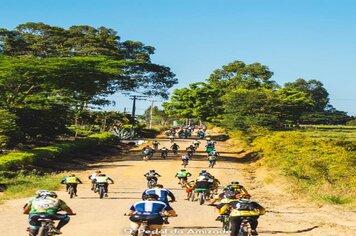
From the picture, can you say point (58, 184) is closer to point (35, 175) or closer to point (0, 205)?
point (35, 175)

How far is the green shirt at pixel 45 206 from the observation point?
10797 mm

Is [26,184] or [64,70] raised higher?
[64,70]

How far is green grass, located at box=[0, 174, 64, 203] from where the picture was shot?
23839 mm

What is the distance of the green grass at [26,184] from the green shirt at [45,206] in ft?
38.6

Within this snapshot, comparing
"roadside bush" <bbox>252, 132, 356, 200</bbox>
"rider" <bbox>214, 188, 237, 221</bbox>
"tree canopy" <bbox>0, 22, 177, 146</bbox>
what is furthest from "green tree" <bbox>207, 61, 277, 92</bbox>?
"rider" <bbox>214, 188, 237, 221</bbox>

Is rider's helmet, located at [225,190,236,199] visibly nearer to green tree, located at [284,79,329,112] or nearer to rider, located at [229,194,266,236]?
rider, located at [229,194,266,236]

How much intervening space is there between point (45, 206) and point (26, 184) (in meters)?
16.5

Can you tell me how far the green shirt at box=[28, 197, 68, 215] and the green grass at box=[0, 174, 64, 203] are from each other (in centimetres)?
1176

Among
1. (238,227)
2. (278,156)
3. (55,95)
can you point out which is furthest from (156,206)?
(55,95)

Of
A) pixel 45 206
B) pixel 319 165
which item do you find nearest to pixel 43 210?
pixel 45 206

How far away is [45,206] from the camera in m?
10.8

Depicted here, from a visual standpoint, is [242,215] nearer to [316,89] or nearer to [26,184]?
[26,184]

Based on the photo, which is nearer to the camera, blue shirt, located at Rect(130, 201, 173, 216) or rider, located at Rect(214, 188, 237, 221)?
blue shirt, located at Rect(130, 201, 173, 216)

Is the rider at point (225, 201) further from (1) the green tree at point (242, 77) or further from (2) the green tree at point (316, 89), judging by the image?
(2) the green tree at point (316, 89)
